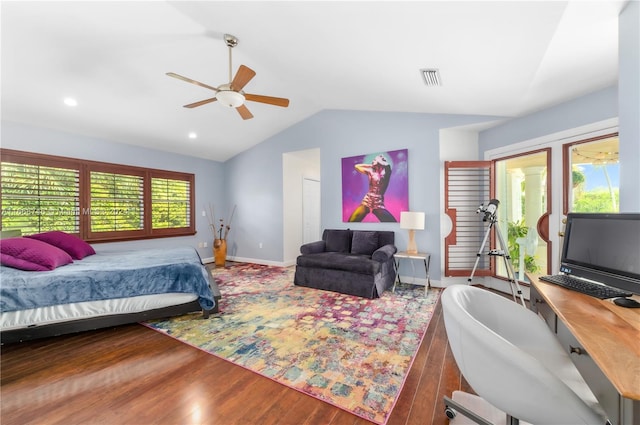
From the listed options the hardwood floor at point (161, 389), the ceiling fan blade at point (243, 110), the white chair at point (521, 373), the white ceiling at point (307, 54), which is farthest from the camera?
the ceiling fan blade at point (243, 110)

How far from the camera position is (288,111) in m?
4.79

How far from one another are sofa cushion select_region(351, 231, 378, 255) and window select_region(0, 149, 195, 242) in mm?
3708

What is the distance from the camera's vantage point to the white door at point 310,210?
628cm

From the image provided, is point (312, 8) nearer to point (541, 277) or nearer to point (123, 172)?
point (541, 277)

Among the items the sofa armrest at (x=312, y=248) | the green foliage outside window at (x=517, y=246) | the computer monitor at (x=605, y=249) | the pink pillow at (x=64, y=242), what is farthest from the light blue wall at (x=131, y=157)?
the computer monitor at (x=605, y=249)

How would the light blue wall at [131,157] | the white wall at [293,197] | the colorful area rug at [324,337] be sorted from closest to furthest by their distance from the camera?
the colorful area rug at [324,337] → the light blue wall at [131,157] → the white wall at [293,197]

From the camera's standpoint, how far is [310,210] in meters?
6.50

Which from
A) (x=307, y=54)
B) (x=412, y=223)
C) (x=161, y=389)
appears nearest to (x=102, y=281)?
(x=161, y=389)

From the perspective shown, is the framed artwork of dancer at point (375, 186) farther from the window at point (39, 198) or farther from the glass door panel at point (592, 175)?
the window at point (39, 198)

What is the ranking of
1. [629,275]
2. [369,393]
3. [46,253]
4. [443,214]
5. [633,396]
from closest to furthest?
1. [633,396]
2. [629,275]
3. [369,393]
4. [46,253]
5. [443,214]

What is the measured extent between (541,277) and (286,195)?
4.57 meters

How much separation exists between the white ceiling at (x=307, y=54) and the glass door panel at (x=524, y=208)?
2.37ft

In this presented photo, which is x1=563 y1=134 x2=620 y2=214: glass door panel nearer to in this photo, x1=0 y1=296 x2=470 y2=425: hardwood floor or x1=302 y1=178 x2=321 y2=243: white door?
x1=0 y1=296 x2=470 y2=425: hardwood floor

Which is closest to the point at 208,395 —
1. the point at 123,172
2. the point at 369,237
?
the point at 369,237
